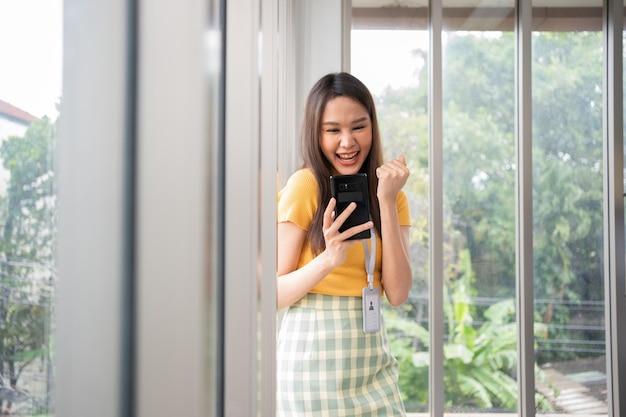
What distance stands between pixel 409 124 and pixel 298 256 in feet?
4.09

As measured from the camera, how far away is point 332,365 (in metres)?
1.00

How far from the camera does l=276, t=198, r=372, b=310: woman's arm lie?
1004 millimetres

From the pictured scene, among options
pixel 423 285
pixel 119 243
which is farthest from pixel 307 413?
pixel 423 285

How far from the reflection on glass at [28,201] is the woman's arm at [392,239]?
3.00 ft

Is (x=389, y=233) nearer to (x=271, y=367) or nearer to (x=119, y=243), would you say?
(x=271, y=367)

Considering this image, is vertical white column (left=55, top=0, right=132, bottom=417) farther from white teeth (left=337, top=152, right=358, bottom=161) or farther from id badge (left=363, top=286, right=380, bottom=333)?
white teeth (left=337, top=152, right=358, bottom=161)

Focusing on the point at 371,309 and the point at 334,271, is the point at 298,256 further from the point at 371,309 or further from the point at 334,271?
the point at 371,309

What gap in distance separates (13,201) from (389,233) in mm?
945

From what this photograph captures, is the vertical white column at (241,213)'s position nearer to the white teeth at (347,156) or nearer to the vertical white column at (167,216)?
the vertical white column at (167,216)

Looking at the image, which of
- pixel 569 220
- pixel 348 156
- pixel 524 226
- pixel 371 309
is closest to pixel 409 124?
pixel 524 226

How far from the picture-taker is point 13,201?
0.66ft

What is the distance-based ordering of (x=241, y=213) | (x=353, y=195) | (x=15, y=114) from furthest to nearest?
(x=353, y=195)
(x=241, y=213)
(x=15, y=114)

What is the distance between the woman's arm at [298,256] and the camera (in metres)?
1.00

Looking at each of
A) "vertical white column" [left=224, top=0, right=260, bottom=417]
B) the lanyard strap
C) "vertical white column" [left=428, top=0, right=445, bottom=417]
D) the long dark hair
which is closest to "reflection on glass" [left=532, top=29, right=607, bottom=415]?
"vertical white column" [left=428, top=0, right=445, bottom=417]
